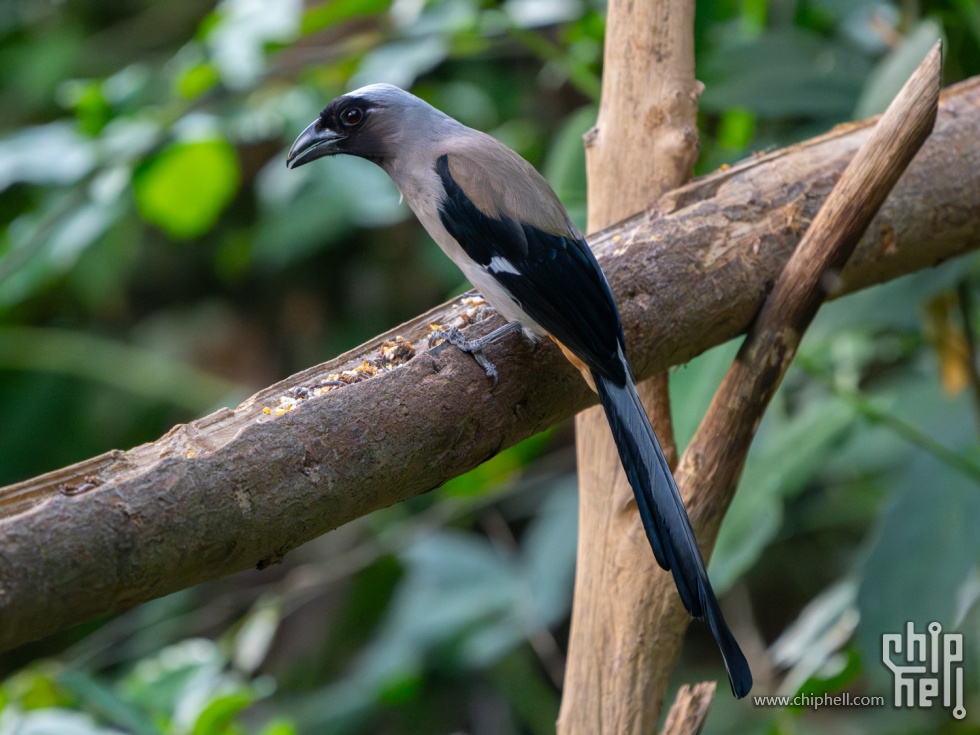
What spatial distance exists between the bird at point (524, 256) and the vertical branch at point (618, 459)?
0.61ft

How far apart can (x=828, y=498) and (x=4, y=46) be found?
4.69 meters

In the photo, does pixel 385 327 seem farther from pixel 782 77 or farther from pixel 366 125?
pixel 366 125

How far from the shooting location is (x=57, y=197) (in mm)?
2445

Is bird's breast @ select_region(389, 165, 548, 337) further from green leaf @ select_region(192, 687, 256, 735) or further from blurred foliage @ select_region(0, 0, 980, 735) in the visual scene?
green leaf @ select_region(192, 687, 256, 735)

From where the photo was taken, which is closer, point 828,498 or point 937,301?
point 937,301

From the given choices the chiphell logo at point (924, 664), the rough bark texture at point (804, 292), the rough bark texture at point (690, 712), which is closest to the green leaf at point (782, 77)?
the rough bark texture at point (804, 292)

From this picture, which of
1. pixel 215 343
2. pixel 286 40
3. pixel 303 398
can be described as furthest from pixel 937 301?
pixel 215 343

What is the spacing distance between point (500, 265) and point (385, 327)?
2.81 meters

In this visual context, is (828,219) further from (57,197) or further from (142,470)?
(57,197)

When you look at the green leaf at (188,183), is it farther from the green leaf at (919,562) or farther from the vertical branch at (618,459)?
the green leaf at (919,562)

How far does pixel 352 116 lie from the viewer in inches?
68.3

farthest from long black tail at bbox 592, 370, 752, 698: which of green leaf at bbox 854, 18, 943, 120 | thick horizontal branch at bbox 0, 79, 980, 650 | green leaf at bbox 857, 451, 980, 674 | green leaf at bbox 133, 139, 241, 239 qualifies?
green leaf at bbox 133, 139, 241, 239

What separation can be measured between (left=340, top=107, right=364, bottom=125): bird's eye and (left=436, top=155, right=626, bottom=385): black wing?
28 centimetres

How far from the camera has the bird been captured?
1.28 m
